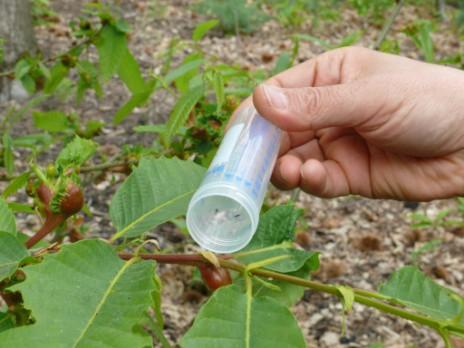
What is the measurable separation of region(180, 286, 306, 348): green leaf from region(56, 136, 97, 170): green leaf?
31 cm

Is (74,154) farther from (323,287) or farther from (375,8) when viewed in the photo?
(375,8)

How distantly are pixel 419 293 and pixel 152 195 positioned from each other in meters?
0.51

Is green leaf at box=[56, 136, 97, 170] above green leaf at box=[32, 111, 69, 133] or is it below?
above

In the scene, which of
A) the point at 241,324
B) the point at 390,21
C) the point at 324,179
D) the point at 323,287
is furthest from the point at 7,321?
the point at 390,21

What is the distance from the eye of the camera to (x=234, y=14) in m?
5.77

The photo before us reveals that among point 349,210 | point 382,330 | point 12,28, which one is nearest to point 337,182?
point 382,330

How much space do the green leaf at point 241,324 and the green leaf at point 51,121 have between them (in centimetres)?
119

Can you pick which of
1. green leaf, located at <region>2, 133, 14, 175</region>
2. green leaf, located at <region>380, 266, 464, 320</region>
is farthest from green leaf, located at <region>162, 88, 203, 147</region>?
green leaf, located at <region>380, 266, 464, 320</region>

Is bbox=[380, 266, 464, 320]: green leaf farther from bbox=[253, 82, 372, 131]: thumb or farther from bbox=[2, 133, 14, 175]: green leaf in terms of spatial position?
bbox=[2, 133, 14, 175]: green leaf

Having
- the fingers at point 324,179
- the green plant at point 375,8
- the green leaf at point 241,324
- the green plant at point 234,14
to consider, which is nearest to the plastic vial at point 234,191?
the green leaf at point 241,324

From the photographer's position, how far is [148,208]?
1.10 meters

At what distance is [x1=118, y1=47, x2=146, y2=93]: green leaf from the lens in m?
1.93

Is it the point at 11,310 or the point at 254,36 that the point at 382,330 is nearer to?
the point at 11,310

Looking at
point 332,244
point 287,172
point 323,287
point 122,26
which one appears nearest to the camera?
point 323,287
